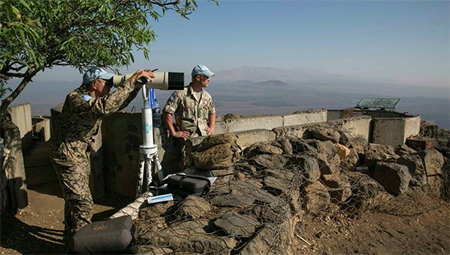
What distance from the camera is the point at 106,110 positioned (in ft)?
11.3

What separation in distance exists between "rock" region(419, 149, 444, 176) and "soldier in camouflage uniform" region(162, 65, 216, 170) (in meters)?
4.40

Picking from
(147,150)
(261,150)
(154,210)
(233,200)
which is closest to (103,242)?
(154,210)

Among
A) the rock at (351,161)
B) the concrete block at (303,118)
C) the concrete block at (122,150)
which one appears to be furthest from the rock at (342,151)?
the concrete block at (122,150)

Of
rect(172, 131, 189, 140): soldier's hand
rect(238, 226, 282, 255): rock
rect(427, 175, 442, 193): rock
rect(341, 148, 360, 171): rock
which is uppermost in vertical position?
rect(172, 131, 189, 140): soldier's hand

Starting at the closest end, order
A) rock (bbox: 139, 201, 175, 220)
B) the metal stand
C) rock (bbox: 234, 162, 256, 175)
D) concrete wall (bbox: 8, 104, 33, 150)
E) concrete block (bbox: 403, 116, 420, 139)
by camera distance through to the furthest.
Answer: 1. rock (bbox: 139, 201, 175, 220)
2. the metal stand
3. rock (bbox: 234, 162, 256, 175)
4. concrete block (bbox: 403, 116, 420, 139)
5. concrete wall (bbox: 8, 104, 33, 150)

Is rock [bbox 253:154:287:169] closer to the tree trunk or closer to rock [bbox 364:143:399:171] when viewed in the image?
rock [bbox 364:143:399:171]

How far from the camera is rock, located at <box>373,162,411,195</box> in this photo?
6.08 metres

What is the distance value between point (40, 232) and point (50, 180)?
190cm

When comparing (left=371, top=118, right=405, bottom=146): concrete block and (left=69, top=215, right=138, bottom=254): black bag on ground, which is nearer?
(left=69, top=215, right=138, bottom=254): black bag on ground

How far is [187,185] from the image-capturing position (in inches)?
148

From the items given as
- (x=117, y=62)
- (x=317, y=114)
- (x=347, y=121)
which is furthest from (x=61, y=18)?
(x=317, y=114)

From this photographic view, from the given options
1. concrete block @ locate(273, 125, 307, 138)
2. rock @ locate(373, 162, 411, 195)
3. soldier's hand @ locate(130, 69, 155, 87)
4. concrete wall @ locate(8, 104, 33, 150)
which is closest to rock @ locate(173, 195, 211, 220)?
soldier's hand @ locate(130, 69, 155, 87)

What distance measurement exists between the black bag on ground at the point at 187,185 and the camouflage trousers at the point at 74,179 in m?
0.98

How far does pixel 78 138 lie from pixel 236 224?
2032mm
